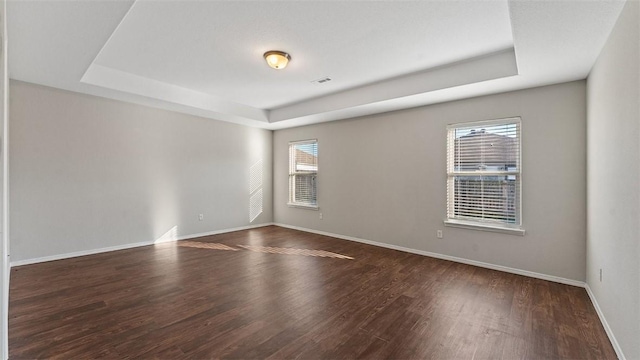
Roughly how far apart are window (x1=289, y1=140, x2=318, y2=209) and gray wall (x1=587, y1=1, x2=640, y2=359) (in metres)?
4.53

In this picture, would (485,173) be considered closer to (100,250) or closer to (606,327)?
(606,327)

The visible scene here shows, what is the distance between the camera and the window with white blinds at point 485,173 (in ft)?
12.6

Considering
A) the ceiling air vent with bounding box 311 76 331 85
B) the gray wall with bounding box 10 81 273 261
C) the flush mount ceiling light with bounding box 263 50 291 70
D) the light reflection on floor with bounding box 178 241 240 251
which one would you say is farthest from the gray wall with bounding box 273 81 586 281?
the flush mount ceiling light with bounding box 263 50 291 70

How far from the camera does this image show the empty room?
2.20 metres

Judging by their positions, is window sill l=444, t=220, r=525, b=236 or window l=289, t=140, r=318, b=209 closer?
window sill l=444, t=220, r=525, b=236

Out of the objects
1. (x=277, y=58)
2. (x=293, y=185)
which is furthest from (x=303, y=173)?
(x=277, y=58)

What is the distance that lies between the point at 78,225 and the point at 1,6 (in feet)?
14.3

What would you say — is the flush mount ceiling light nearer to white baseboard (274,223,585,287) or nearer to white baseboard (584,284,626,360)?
white baseboard (274,223,585,287)

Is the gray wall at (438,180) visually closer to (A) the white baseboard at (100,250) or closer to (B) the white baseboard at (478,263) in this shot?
(B) the white baseboard at (478,263)

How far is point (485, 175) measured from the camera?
406cm

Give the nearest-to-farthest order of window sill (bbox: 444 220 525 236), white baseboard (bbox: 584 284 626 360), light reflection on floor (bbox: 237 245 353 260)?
1. white baseboard (bbox: 584 284 626 360)
2. window sill (bbox: 444 220 525 236)
3. light reflection on floor (bbox: 237 245 353 260)

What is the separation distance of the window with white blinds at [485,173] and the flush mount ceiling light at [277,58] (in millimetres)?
2636

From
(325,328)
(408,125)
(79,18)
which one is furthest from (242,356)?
(408,125)

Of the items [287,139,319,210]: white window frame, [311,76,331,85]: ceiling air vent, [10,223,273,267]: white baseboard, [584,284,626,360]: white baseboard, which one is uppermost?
[311,76,331,85]: ceiling air vent
